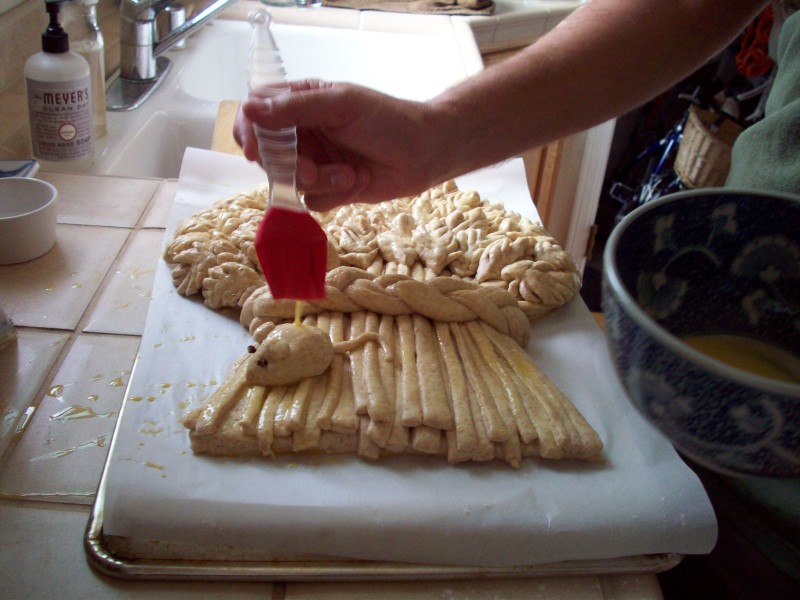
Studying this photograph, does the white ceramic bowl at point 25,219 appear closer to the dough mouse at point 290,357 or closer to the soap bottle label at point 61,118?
the soap bottle label at point 61,118

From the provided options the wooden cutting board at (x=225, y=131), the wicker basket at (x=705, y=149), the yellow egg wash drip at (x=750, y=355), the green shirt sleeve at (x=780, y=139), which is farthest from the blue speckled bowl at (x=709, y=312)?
the wicker basket at (x=705, y=149)

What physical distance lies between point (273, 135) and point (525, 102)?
0.33m

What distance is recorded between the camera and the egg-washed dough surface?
0.76 m

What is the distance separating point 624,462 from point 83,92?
1.00 m

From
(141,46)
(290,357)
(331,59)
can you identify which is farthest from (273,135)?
(331,59)

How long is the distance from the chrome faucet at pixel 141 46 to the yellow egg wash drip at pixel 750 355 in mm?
1278

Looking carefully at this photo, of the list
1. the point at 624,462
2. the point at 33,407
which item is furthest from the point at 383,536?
the point at 33,407

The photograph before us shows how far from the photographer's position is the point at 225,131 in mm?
1416

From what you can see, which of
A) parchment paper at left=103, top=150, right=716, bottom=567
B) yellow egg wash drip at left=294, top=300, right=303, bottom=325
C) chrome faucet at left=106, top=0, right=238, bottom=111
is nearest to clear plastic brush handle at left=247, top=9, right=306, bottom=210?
yellow egg wash drip at left=294, top=300, right=303, bottom=325

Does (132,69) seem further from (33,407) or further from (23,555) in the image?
(23,555)

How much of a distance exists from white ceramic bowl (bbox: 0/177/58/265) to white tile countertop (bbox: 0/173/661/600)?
20mm

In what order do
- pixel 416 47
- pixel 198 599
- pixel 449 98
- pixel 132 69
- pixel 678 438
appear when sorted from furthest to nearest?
1. pixel 416 47
2. pixel 132 69
3. pixel 449 98
4. pixel 198 599
5. pixel 678 438

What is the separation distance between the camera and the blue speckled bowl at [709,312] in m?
0.45

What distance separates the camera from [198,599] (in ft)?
2.14
